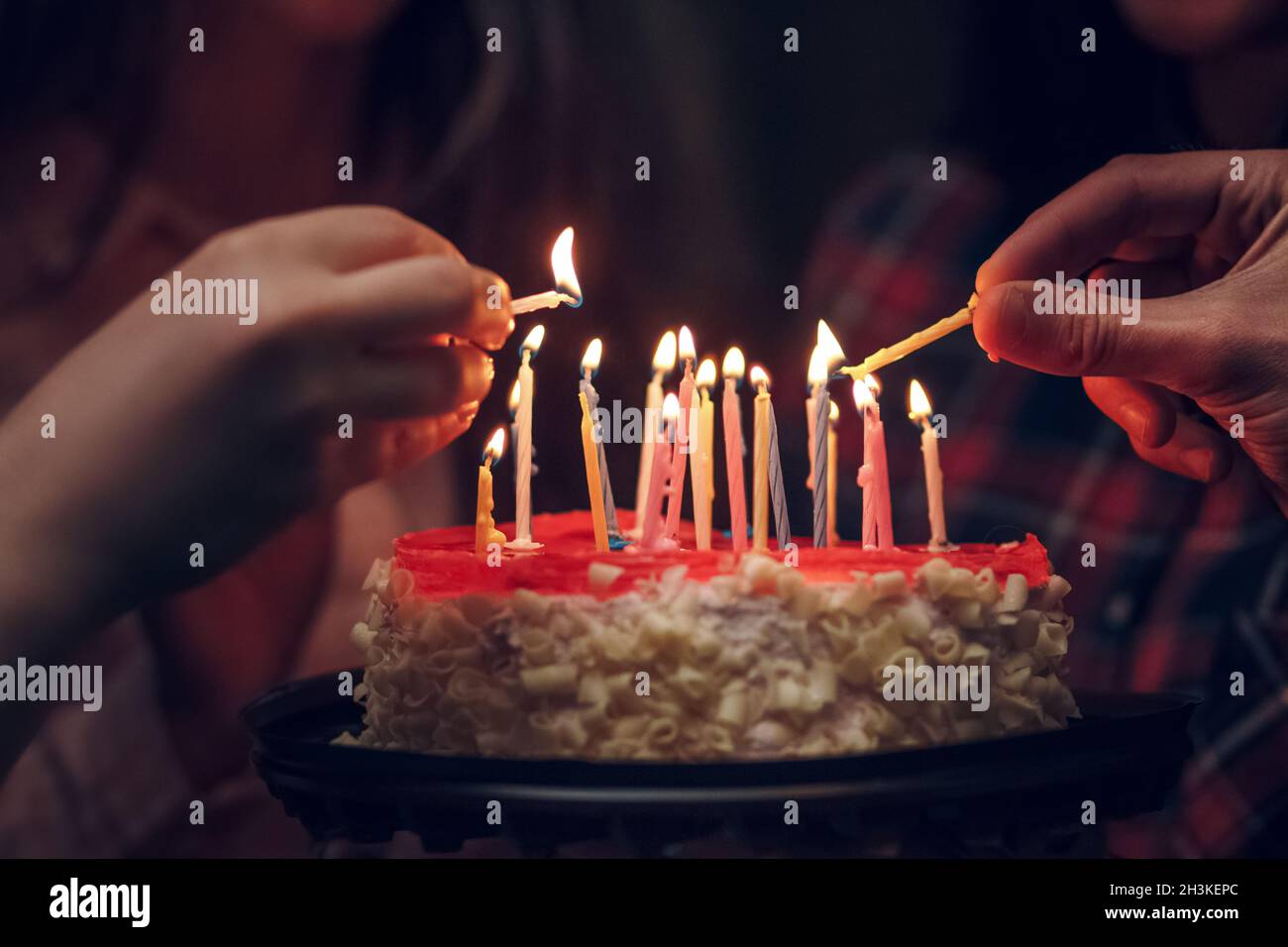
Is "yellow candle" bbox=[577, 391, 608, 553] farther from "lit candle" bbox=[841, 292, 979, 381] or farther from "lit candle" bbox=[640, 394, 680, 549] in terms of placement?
"lit candle" bbox=[841, 292, 979, 381]

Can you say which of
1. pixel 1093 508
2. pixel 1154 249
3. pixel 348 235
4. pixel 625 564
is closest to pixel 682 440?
pixel 625 564

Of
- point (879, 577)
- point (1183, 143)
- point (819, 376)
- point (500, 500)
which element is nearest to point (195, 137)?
point (500, 500)

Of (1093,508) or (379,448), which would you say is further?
(1093,508)

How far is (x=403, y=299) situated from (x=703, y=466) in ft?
1.43

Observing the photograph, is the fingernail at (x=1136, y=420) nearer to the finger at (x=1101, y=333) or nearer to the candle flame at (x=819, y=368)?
the finger at (x=1101, y=333)

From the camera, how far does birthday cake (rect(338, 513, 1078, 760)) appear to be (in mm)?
1104

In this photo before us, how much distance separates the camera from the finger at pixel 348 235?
44.5 inches

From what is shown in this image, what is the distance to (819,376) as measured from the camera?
130cm

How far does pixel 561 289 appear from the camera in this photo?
4.16ft

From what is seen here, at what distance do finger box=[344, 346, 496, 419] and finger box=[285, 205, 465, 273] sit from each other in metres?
0.10

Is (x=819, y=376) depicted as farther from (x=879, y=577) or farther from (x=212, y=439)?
(x=212, y=439)

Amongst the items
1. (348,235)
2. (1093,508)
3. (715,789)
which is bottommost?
(715,789)

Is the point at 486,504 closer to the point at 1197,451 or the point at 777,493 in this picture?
the point at 777,493

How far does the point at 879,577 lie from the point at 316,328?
64 centimetres
